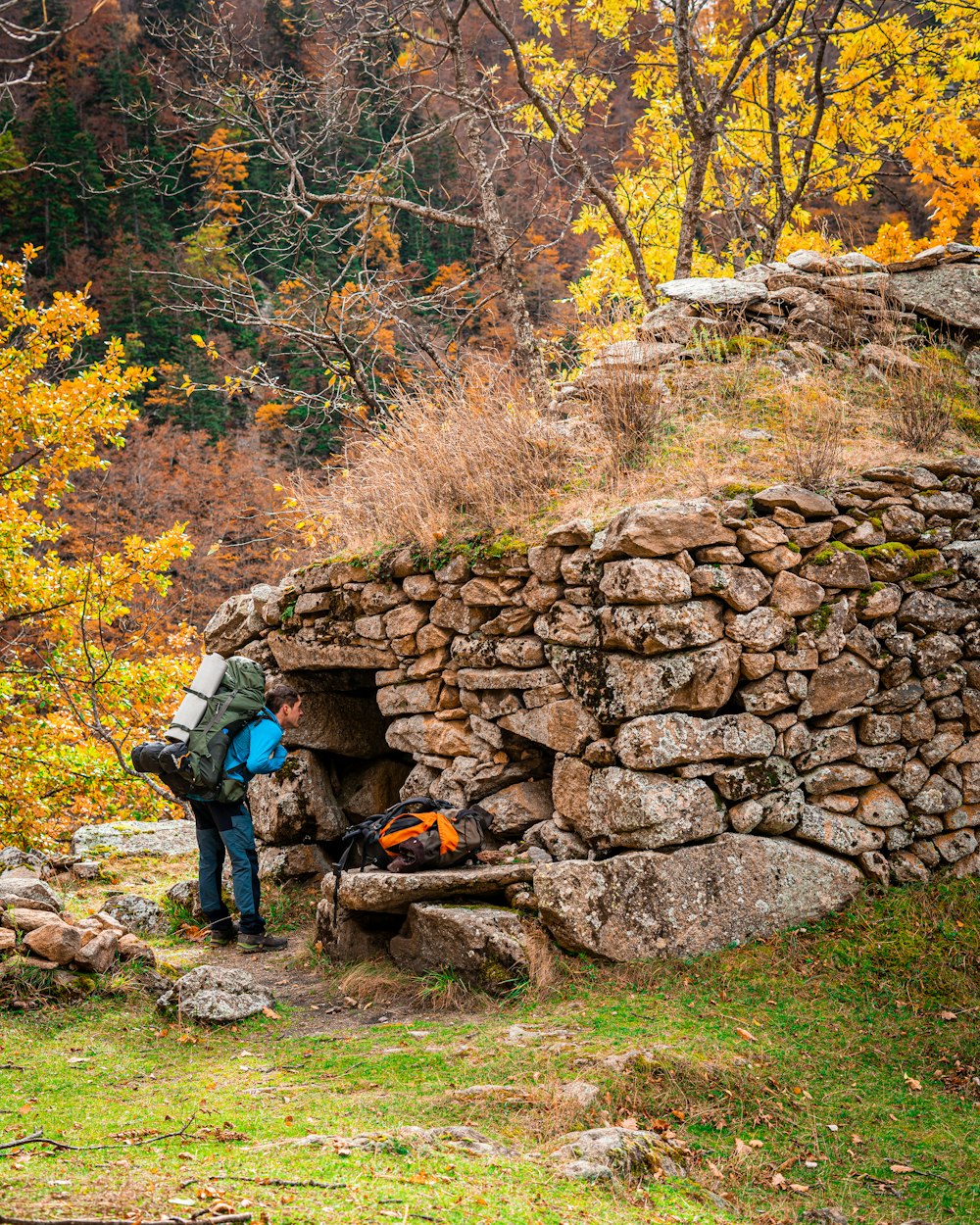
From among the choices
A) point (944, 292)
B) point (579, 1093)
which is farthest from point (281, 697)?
point (944, 292)

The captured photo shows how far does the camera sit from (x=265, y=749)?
6.40 metres

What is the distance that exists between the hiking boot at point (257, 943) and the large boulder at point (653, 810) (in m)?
2.41

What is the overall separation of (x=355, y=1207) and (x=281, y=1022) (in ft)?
8.73

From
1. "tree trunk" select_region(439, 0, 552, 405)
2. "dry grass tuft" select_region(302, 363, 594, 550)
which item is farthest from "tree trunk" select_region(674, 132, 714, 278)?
"dry grass tuft" select_region(302, 363, 594, 550)

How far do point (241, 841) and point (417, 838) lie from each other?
1.37 m

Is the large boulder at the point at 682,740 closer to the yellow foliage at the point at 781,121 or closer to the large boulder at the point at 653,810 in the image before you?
the large boulder at the point at 653,810

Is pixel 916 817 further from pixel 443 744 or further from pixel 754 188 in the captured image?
pixel 754 188

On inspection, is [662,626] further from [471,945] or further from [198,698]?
[198,698]

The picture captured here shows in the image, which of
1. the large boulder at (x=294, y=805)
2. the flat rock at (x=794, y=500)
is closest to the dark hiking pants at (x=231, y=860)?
the large boulder at (x=294, y=805)

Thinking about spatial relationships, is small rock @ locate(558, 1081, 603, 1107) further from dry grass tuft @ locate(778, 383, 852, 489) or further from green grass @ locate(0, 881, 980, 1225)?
dry grass tuft @ locate(778, 383, 852, 489)

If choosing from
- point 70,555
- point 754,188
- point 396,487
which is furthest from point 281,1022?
point 70,555

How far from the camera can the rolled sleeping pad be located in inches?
247

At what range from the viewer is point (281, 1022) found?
5.26 metres

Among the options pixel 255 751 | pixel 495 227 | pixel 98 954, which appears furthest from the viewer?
pixel 495 227
